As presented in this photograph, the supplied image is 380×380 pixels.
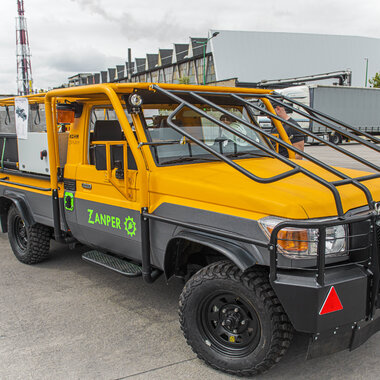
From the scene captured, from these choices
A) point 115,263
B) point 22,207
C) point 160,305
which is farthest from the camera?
point 22,207

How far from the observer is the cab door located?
3.59 m

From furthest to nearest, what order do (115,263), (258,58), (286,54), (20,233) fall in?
(286,54), (258,58), (20,233), (115,263)

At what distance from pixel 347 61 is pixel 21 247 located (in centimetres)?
6792

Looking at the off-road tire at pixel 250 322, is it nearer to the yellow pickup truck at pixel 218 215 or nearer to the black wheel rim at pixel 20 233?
the yellow pickup truck at pixel 218 215

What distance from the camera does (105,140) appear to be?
13.7 ft

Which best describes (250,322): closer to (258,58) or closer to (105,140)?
(105,140)

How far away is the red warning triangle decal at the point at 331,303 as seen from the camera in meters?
2.52

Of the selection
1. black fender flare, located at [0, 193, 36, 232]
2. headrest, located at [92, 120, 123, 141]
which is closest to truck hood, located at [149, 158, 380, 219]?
headrest, located at [92, 120, 123, 141]

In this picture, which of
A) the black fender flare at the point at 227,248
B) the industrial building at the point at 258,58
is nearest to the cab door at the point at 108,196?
the black fender flare at the point at 227,248

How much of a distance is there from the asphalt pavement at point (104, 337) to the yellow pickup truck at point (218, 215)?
0.39 metres

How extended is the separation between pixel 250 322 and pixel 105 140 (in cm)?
229

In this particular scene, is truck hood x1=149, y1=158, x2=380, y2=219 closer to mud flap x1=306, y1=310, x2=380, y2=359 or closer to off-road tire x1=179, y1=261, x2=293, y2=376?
off-road tire x1=179, y1=261, x2=293, y2=376

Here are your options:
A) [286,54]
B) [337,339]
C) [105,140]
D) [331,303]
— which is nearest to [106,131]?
[105,140]

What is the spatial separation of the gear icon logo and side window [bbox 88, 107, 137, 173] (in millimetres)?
441
